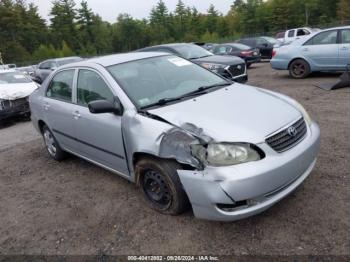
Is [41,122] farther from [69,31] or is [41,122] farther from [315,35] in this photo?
[69,31]

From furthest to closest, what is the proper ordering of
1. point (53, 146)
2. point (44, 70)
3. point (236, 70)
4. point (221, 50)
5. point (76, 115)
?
point (44, 70), point (221, 50), point (236, 70), point (53, 146), point (76, 115)

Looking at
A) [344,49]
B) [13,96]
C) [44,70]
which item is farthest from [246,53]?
[13,96]

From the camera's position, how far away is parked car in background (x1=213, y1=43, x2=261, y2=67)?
1621 cm

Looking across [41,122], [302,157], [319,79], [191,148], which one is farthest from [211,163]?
[319,79]

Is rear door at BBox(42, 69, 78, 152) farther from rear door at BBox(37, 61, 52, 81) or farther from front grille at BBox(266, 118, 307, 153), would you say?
rear door at BBox(37, 61, 52, 81)

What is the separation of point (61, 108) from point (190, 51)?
21.4 feet

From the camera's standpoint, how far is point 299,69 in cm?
1019

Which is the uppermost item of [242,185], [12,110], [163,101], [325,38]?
[325,38]

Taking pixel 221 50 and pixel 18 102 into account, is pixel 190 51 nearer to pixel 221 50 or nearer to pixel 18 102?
pixel 18 102

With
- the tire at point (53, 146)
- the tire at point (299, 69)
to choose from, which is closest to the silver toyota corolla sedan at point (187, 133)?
the tire at point (53, 146)

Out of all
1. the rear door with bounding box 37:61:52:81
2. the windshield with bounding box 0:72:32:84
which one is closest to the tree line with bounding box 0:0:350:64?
the rear door with bounding box 37:61:52:81

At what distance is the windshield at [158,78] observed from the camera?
3.68m

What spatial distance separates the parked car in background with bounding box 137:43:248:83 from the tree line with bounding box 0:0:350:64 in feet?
164

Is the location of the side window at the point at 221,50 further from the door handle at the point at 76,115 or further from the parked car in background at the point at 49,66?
the door handle at the point at 76,115
